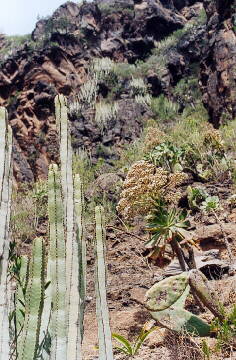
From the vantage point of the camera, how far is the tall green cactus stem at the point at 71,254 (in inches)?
108

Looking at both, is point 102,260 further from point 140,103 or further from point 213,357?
point 140,103

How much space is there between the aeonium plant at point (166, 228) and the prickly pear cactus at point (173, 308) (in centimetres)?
113

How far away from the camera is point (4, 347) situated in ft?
7.38

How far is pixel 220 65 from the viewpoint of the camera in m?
21.9

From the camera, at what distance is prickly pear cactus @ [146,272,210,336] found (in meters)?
4.23

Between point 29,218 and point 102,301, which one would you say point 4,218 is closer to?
point 102,301

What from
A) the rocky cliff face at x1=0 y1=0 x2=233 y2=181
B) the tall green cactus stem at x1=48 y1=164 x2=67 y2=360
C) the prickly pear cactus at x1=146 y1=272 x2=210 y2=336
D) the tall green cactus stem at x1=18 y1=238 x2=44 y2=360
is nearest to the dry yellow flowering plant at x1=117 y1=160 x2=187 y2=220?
the prickly pear cactus at x1=146 y1=272 x2=210 y2=336

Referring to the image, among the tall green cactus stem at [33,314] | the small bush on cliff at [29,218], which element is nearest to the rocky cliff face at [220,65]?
the small bush on cliff at [29,218]

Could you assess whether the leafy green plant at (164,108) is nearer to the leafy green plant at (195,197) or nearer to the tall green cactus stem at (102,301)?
the leafy green plant at (195,197)

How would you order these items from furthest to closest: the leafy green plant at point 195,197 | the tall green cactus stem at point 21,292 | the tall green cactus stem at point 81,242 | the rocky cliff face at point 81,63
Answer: the rocky cliff face at point 81,63, the leafy green plant at point 195,197, the tall green cactus stem at point 21,292, the tall green cactus stem at point 81,242

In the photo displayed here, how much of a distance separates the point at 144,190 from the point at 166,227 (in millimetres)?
578

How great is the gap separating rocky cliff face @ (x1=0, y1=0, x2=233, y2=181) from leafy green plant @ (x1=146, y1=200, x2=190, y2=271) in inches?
683

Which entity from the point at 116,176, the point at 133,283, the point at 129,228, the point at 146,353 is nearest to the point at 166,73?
the point at 116,176

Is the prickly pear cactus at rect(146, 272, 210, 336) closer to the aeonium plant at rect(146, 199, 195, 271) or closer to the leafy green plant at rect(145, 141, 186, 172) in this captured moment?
the aeonium plant at rect(146, 199, 195, 271)
